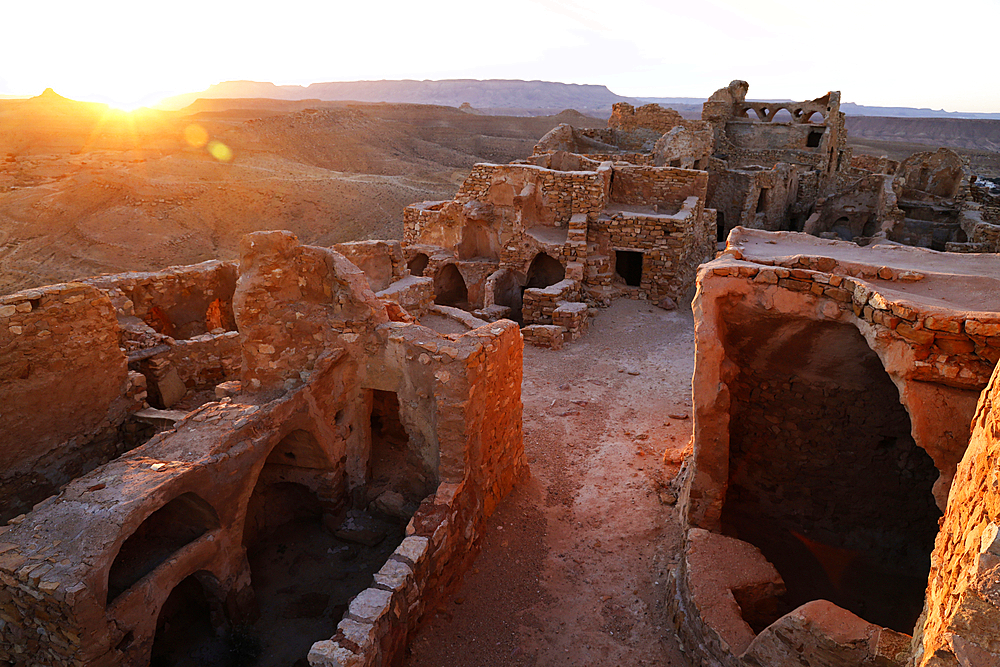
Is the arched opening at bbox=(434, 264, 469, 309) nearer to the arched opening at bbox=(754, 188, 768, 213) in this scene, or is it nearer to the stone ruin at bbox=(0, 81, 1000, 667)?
the stone ruin at bbox=(0, 81, 1000, 667)

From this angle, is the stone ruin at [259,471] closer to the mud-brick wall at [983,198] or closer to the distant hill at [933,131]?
the mud-brick wall at [983,198]

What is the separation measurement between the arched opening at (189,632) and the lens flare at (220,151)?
27434mm

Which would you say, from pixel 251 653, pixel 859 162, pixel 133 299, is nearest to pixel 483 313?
pixel 133 299

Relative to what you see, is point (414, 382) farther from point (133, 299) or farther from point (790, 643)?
point (133, 299)

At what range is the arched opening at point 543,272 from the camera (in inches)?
580

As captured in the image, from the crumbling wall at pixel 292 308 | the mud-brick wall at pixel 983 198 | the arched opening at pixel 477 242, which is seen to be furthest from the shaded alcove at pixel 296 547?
the mud-brick wall at pixel 983 198

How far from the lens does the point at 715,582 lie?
4812 mm

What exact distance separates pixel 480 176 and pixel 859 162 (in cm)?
2420

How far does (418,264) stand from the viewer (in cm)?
1525

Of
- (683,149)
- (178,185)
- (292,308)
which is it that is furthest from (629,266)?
(178,185)

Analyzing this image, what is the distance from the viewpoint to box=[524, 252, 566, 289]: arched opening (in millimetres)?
14734

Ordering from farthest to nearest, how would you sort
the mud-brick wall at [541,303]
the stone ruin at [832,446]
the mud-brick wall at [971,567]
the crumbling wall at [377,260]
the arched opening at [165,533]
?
the mud-brick wall at [541,303]
the crumbling wall at [377,260]
the arched opening at [165,533]
the stone ruin at [832,446]
the mud-brick wall at [971,567]

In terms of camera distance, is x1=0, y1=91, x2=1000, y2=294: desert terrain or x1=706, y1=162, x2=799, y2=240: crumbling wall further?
x1=0, y1=91, x2=1000, y2=294: desert terrain

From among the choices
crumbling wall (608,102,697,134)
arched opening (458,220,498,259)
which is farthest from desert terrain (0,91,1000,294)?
arched opening (458,220,498,259)
